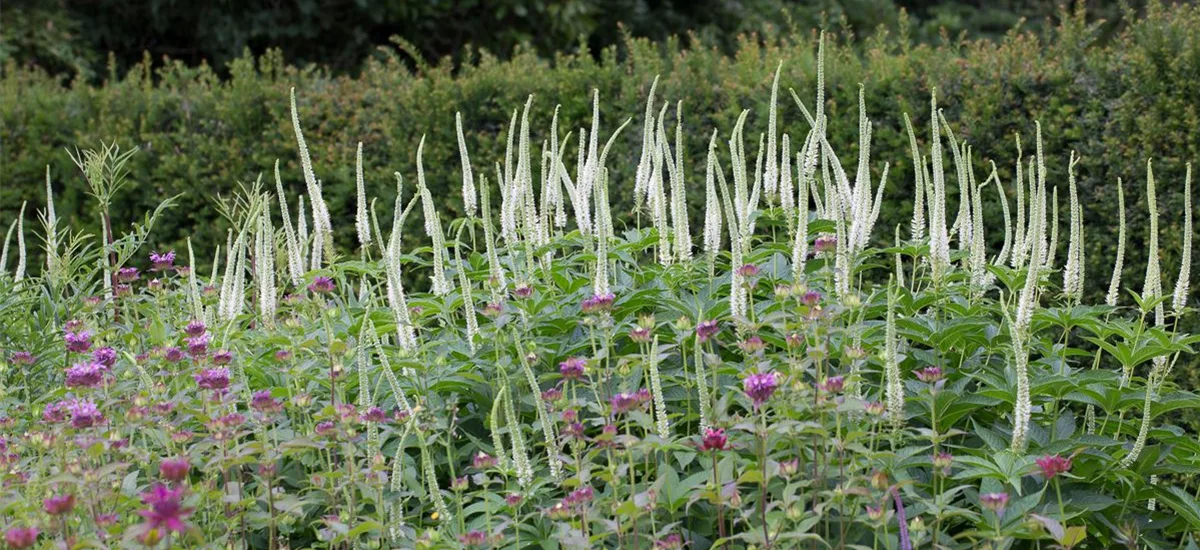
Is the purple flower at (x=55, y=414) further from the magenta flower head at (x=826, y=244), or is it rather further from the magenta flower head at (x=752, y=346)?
the magenta flower head at (x=826, y=244)

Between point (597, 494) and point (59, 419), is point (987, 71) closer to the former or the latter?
point (597, 494)

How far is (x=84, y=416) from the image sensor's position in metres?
2.86

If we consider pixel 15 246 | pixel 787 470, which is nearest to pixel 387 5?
pixel 15 246

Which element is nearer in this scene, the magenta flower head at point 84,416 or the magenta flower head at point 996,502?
the magenta flower head at point 996,502

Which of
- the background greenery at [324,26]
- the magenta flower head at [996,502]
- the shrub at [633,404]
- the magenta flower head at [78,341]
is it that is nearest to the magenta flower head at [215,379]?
the shrub at [633,404]

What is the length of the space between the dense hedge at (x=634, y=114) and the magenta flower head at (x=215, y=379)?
12.1ft

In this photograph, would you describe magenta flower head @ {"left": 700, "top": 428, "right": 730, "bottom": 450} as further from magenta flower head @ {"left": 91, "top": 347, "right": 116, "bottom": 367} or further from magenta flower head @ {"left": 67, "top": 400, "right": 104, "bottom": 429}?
magenta flower head @ {"left": 91, "top": 347, "right": 116, "bottom": 367}

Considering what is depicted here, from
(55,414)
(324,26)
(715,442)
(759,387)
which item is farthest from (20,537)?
(324,26)

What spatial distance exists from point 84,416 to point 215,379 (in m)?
0.29

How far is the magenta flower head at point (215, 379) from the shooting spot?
301 cm

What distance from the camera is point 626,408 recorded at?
9.10 feet

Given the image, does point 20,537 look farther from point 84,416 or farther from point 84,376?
point 84,376

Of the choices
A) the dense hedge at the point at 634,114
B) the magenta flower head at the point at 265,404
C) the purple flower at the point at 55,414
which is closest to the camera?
the magenta flower head at the point at 265,404

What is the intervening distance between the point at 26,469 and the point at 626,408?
1.52 m
